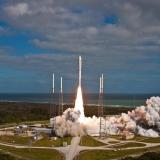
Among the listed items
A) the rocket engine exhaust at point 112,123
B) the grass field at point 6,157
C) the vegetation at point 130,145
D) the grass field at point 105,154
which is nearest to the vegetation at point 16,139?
the rocket engine exhaust at point 112,123

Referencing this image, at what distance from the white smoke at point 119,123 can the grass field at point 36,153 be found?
43.1ft

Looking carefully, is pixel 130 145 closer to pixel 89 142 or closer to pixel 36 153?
pixel 89 142

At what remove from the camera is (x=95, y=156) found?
3150 inches

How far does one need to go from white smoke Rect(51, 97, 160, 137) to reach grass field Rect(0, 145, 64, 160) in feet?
43.1

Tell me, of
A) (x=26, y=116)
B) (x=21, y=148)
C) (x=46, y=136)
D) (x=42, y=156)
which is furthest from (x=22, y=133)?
(x=26, y=116)

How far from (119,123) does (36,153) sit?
29.3 m

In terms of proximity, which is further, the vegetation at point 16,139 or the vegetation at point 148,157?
the vegetation at point 16,139

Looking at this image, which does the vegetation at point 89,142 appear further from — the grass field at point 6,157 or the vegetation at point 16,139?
the grass field at point 6,157

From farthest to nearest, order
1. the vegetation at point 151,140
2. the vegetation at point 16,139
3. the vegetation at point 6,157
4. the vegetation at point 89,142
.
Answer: the vegetation at point 151,140 < the vegetation at point 16,139 < the vegetation at point 89,142 < the vegetation at point 6,157

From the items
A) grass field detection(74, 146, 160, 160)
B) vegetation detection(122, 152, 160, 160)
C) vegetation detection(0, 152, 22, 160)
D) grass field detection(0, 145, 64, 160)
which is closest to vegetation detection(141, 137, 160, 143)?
grass field detection(74, 146, 160, 160)

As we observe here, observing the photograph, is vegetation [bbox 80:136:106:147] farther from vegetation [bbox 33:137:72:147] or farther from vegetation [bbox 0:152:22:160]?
vegetation [bbox 0:152:22:160]

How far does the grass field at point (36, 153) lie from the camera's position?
7819 cm

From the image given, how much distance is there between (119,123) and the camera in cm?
10544

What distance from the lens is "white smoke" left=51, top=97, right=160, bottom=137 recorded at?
96312 millimetres
